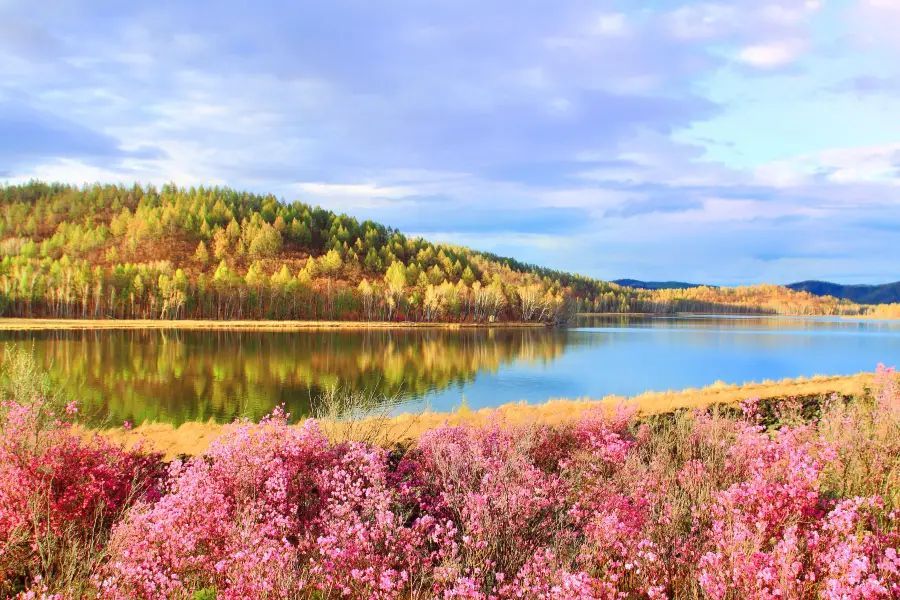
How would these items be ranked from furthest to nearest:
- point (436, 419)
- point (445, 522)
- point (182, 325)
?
point (182, 325) < point (436, 419) < point (445, 522)

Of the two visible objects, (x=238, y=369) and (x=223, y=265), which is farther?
(x=223, y=265)

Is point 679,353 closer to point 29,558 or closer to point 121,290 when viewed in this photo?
point 29,558

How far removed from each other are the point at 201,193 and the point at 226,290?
10110 centimetres

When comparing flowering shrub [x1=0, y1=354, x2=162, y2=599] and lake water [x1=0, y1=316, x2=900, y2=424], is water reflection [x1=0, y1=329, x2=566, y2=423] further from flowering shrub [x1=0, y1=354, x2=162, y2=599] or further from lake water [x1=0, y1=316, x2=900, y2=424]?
flowering shrub [x1=0, y1=354, x2=162, y2=599]

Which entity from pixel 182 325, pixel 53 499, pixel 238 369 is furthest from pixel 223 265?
pixel 53 499

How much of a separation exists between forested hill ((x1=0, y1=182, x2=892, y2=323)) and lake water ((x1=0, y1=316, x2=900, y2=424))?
41940mm

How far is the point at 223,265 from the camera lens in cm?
11300

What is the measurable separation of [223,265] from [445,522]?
115925mm

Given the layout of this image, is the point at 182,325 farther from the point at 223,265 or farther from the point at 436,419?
the point at 436,419

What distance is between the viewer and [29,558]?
6.08 meters

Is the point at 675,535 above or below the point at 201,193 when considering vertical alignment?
below

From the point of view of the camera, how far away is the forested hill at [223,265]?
99.7 m

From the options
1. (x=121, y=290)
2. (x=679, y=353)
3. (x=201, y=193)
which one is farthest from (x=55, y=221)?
(x=679, y=353)

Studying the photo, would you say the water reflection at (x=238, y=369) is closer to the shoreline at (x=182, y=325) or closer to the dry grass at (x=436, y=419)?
the dry grass at (x=436, y=419)
